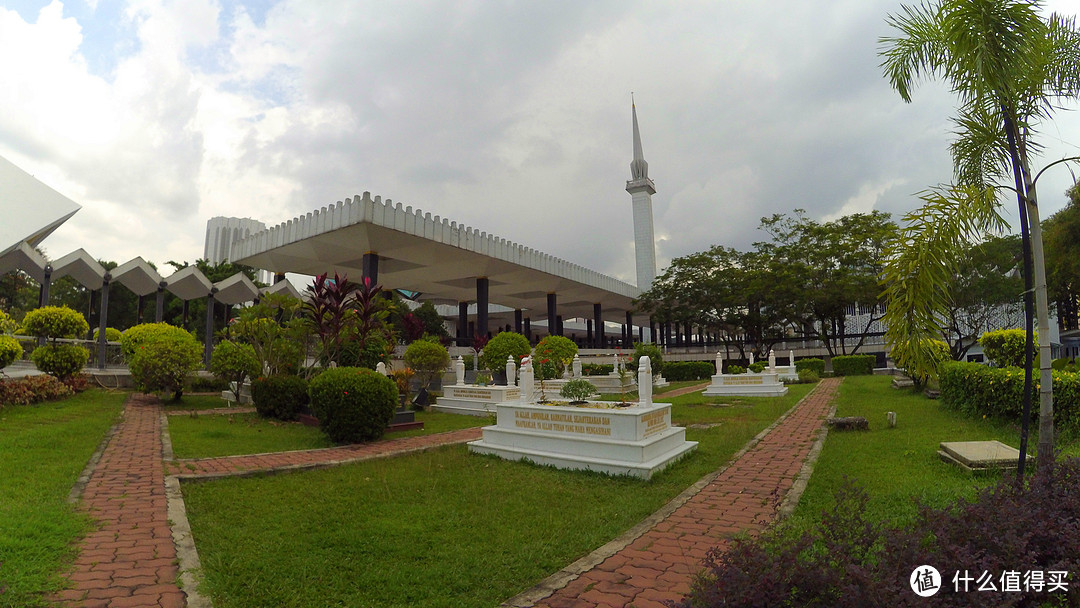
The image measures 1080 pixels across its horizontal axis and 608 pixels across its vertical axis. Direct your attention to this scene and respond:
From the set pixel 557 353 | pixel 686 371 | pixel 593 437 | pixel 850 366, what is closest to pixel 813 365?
pixel 850 366

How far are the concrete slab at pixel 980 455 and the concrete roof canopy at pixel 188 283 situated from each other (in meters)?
24.7

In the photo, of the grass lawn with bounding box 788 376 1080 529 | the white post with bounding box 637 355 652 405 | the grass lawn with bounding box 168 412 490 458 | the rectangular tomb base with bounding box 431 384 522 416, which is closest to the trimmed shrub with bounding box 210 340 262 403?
the grass lawn with bounding box 168 412 490 458

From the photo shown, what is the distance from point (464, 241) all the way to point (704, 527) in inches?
815

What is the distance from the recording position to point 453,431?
10.6 metres

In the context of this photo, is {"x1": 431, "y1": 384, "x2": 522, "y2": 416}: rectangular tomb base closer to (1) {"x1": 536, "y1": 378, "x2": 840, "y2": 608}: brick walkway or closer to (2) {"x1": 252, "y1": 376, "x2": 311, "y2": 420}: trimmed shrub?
(2) {"x1": 252, "y1": 376, "x2": 311, "y2": 420}: trimmed shrub

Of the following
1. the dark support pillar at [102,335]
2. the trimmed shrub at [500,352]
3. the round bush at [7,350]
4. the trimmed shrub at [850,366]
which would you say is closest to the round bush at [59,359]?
the round bush at [7,350]

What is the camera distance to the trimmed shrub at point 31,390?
36.3 ft

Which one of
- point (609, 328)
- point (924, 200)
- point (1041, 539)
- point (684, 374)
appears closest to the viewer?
point (1041, 539)

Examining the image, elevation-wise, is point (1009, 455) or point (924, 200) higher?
point (924, 200)

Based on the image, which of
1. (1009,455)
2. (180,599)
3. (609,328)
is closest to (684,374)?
(1009,455)

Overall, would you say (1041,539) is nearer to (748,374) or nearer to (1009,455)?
(1009,455)

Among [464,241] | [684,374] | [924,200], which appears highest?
[464,241]

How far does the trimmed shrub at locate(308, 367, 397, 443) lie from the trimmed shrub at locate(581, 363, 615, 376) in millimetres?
13500

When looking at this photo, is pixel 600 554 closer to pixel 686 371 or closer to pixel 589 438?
pixel 589 438
